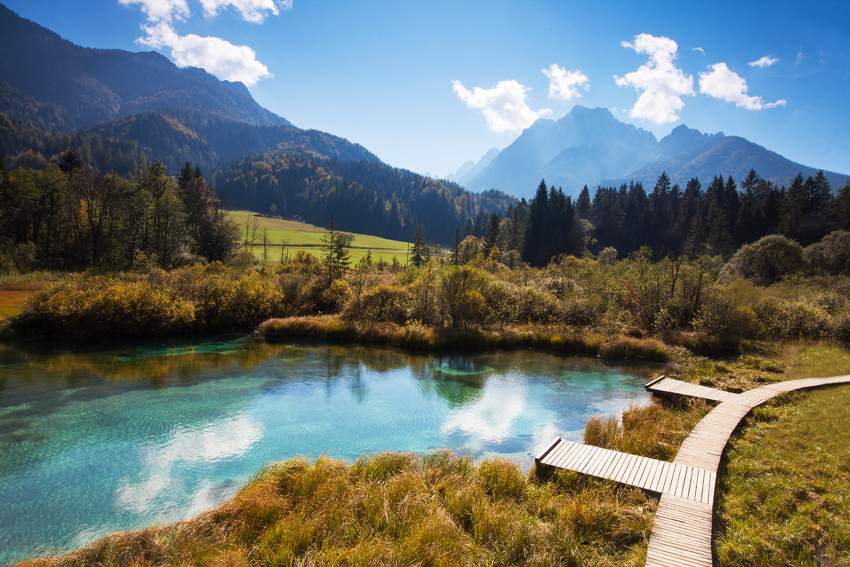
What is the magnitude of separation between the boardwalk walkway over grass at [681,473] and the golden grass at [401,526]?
0.36m

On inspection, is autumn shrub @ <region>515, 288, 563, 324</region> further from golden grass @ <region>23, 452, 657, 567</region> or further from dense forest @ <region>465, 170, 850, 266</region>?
dense forest @ <region>465, 170, 850, 266</region>

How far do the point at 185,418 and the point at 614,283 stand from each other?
3328 cm

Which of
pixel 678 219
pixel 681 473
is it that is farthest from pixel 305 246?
pixel 681 473

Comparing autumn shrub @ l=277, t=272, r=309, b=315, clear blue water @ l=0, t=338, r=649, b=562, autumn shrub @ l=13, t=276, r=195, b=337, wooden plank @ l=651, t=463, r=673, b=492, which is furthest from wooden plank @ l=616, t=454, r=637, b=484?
autumn shrub @ l=277, t=272, r=309, b=315

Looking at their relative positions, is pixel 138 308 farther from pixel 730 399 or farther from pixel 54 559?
pixel 730 399

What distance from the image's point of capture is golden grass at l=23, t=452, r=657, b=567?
718cm

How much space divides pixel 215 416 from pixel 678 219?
328 ft

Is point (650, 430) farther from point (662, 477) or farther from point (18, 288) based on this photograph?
point (18, 288)

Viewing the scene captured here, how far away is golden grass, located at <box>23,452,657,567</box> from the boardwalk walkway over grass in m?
0.36

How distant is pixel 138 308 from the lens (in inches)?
1158

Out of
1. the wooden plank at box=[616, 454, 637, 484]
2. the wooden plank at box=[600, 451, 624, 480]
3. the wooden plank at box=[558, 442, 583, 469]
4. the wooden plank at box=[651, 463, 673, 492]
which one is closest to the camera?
the wooden plank at box=[651, 463, 673, 492]

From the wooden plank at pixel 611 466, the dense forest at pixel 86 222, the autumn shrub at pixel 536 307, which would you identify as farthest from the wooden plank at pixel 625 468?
the dense forest at pixel 86 222

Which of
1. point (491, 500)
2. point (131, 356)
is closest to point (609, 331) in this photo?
point (491, 500)

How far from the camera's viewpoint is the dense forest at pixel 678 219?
6438 centimetres
